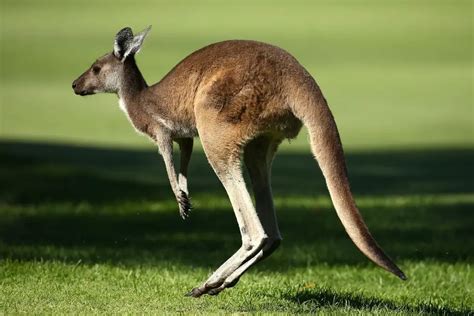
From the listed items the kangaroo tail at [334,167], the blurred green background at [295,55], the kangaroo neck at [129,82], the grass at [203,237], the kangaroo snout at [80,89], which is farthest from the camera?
the blurred green background at [295,55]

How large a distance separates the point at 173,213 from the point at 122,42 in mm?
5161

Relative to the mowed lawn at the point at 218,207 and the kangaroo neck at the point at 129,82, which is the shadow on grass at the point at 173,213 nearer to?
the mowed lawn at the point at 218,207

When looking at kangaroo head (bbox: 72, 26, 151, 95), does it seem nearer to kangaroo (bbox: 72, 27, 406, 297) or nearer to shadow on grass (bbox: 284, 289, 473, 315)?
kangaroo (bbox: 72, 27, 406, 297)

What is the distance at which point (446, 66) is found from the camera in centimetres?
3784

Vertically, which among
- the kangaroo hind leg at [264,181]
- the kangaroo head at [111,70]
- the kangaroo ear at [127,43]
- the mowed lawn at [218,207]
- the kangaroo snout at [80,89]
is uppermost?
the kangaroo ear at [127,43]

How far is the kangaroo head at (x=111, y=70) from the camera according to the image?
797 cm

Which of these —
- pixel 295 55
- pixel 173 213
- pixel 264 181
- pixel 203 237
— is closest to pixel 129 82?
pixel 264 181

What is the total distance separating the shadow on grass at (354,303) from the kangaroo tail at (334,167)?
83 centimetres

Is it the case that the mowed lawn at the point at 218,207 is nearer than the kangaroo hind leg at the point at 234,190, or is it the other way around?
the kangaroo hind leg at the point at 234,190

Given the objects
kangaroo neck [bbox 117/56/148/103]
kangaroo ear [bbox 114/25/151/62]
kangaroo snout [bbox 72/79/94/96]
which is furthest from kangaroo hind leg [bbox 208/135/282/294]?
kangaroo snout [bbox 72/79/94/96]

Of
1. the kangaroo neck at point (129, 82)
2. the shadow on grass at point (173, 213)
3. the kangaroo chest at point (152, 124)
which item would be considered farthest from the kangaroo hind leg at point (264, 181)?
the shadow on grass at point (173, 213)

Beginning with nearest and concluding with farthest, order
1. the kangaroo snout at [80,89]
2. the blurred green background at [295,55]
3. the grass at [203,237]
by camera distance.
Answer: the grass at [203,237] → the kangaroo snout at [80,89] → the blurred green background at [295,55]

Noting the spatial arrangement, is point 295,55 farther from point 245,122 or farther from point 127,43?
point 245,122

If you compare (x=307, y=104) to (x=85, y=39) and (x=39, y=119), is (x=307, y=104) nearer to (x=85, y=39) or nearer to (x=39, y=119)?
(x=39, y=119)
